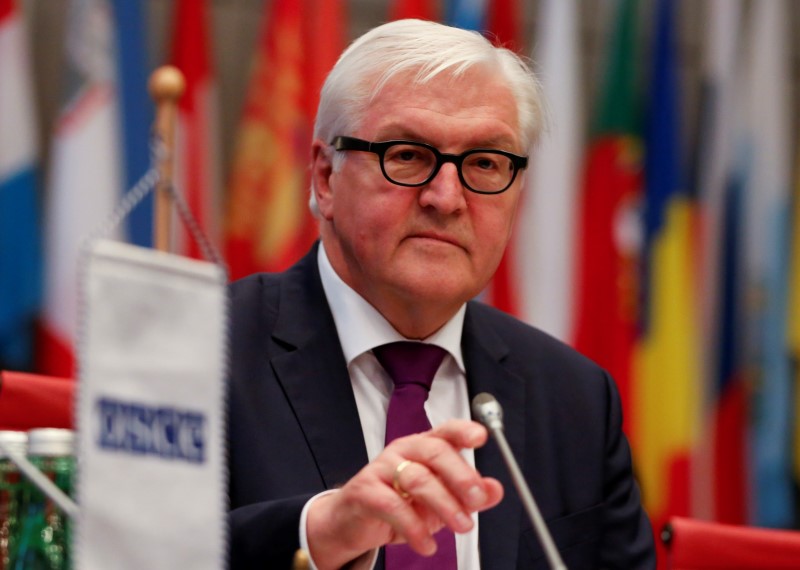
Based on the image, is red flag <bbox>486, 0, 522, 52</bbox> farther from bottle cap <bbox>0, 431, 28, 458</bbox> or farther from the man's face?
bottle cap <bbox>0, 431, 28, 458</bbox>

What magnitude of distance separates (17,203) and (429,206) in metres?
2.58

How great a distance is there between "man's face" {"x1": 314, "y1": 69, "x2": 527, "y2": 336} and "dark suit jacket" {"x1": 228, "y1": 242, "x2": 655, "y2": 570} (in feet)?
0.61

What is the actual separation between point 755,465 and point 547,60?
209 cm

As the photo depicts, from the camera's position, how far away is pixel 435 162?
2127 millimetres

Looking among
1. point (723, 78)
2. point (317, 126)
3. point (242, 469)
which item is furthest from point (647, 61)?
point (242, 469)

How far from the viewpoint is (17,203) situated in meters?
4.25

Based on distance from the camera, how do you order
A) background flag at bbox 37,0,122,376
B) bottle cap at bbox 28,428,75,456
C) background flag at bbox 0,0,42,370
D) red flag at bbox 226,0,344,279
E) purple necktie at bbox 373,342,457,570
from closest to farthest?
bottle cap at bbox 28,428,75,456 < purple necktie at bbox 373,342,457,570 < background flag at bbox 0,0,42,370 < background flag at bbox 37,0,122,376 < red flag at bbox 226,0,344,279

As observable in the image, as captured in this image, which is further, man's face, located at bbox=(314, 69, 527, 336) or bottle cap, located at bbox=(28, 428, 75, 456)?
man's face, located at bbox=(314, 69, 527, 336)

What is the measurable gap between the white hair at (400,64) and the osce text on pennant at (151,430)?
111cm

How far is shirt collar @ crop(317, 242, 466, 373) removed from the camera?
2201 mm

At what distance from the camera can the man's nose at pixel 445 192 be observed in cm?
209

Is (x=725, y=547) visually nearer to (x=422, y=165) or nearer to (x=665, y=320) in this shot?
(x=422, y=165)

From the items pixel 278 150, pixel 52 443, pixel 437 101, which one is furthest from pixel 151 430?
pixel 278 150

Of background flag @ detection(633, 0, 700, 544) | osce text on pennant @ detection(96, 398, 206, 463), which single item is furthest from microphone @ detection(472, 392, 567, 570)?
background flag @ detection(633, 0, 700, 544)
